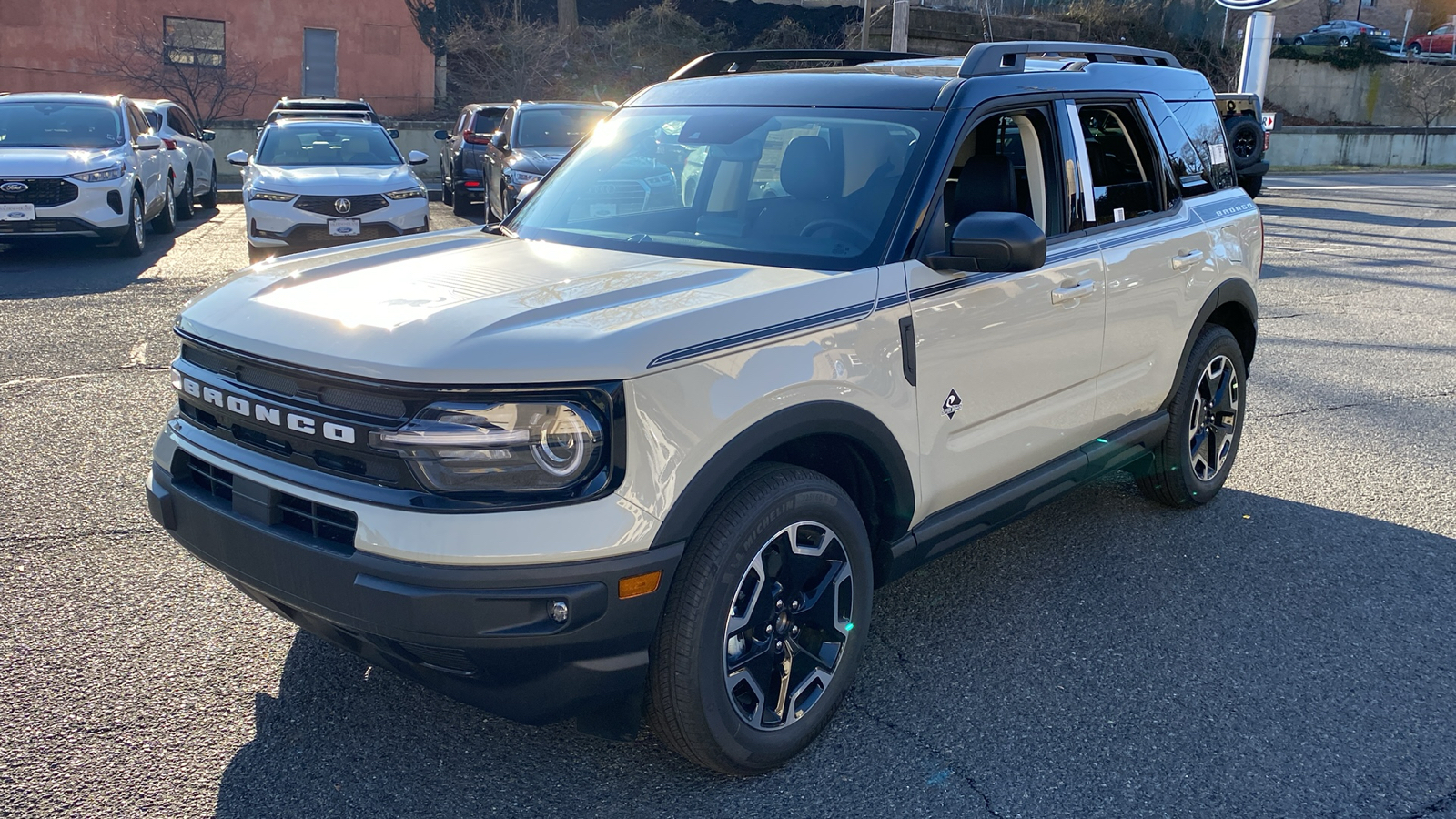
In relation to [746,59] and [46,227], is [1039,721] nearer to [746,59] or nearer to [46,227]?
[746,59]

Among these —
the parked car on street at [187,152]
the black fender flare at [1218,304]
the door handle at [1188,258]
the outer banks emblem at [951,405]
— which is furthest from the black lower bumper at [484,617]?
the parked car on street at [187,152]

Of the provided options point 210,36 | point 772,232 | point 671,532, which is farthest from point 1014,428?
point 210,36

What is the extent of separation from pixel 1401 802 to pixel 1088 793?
2.76 ft

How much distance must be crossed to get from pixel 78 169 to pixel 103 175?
226mm

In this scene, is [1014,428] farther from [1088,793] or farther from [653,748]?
[653,748]

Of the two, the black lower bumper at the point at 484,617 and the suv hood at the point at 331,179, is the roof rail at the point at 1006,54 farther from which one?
the suv hood at the point at 331,179

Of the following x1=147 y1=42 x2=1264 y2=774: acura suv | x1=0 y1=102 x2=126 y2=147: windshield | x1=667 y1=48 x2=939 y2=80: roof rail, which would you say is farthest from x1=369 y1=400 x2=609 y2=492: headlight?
x1=0 y1=102 x2=126 y2=147: windshield

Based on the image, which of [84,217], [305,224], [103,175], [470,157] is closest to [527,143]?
[470,157]

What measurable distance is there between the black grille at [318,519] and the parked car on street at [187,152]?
44.4 ft

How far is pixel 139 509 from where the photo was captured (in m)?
4.89

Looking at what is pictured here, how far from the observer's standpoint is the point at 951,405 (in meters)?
3.54

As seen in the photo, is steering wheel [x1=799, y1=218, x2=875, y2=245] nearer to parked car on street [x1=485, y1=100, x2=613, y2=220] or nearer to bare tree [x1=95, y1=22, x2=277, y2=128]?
parked car on street [x1=485, y1=100, x2=613, y2=220]

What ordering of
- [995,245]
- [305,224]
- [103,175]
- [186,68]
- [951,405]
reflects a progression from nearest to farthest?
[995,245] → [951,405] → [103,175] → [305,224] → [186,68]

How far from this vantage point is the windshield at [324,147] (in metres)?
13.0
